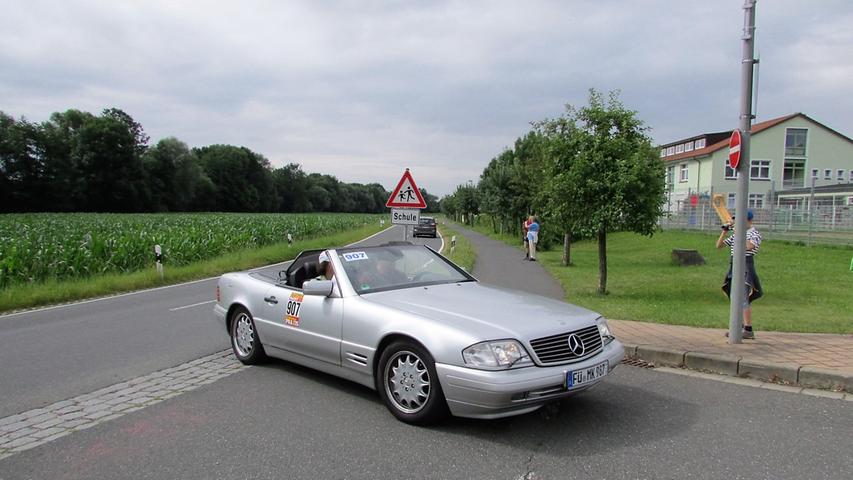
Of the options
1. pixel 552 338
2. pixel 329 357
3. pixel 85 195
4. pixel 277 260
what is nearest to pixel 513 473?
pixel 552 338

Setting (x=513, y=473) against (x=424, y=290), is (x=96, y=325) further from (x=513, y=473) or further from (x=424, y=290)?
(x=513, y=473)

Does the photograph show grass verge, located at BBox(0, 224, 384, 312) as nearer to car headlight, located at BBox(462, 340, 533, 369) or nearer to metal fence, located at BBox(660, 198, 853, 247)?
car headlight, located at BBox(462, 340, 533, 369)

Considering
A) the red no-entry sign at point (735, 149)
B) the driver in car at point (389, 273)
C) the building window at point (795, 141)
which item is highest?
the building window at point (795, 141)

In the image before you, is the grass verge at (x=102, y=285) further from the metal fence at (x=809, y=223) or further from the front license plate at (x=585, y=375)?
the metal fence at (x=809, y=223)

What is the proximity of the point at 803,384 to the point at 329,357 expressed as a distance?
4.52 m

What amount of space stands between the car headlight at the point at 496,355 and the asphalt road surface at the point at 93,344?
363cm

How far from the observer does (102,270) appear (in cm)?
1599

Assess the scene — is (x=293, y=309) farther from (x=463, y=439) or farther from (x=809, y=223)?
(x=809, y=223)

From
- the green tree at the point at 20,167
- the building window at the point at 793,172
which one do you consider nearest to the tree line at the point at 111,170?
the green tree at the point at 20,167

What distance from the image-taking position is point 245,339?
20.8ft

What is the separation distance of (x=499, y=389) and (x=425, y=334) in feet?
2.32

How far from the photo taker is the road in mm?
3559

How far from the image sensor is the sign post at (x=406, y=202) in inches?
414

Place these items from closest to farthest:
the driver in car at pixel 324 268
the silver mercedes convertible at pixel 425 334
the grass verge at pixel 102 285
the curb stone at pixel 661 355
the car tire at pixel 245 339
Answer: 1. the silver mercedes convertible at pixel 425 334
2. the driver in car at pixel 324 268
3. the curb stone at pixel 661 355
4. the car tire at pixel 245 339
5. the grass verge at pixel 102 285
